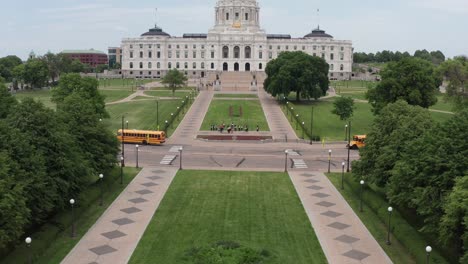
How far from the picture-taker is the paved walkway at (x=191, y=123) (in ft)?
220

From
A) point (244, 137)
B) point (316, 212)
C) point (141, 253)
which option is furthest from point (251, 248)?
point (244, 137)

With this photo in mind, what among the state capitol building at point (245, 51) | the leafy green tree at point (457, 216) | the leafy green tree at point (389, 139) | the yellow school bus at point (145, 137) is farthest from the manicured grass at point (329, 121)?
the state capitol building at point (245, 51)

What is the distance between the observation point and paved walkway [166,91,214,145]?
6700cm

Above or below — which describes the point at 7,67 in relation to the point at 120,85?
above

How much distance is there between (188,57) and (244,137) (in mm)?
135323

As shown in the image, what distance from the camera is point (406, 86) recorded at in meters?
70.9

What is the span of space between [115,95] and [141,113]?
110 feet

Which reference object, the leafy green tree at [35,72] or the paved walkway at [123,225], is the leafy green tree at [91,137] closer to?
the paved walkway at [123,225]

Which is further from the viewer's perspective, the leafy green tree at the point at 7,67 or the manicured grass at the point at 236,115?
the leafy green tree at the point at 7,67

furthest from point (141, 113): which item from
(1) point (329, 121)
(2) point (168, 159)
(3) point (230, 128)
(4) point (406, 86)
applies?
(4) point (406, 86)

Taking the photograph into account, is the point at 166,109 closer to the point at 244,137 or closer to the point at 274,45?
the point at 244,137

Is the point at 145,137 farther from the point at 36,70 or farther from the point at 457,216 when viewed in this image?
the point at 36,70

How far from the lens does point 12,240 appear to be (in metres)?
25.5

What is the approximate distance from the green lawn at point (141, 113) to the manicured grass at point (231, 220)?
29.5 m
